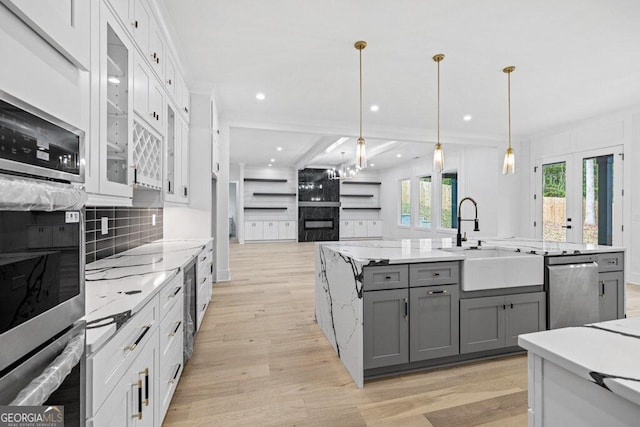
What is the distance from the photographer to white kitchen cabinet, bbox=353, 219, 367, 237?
11930 mm

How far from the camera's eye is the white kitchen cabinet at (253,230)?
10555 mm

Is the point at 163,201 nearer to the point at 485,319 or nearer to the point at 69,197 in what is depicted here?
the point at 69,197

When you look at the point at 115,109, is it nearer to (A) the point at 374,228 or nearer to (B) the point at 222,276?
(B) the point at 222,276

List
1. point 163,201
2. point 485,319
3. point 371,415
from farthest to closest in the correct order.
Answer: point 163,201 < point 485,319 < point 371,415

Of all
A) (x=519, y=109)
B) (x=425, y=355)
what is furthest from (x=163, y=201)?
(x=519, y=109)

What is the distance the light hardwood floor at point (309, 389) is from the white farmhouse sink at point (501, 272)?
642mm

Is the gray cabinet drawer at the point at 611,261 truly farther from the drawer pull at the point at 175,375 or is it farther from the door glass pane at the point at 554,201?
the drawer pull at the point at 175,375

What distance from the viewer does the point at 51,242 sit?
0.71 meters

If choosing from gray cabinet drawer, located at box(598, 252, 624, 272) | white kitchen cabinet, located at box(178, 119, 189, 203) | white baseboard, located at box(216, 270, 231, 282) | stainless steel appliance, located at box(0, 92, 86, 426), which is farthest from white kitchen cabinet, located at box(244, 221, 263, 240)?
stainless steel appliance, located at box(0, 92, 86, 426)

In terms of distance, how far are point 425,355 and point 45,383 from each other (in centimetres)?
220

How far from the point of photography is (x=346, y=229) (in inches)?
463

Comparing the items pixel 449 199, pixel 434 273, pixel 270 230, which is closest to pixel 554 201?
pixel 449 199

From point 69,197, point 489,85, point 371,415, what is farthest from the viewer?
point 489,85

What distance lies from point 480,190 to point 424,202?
2.47 m
